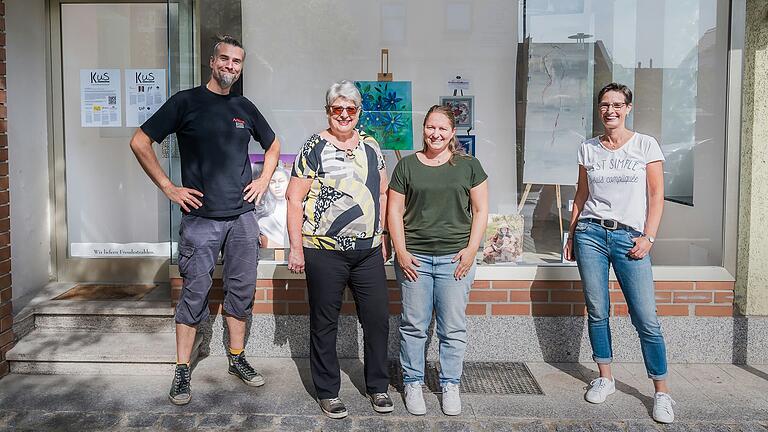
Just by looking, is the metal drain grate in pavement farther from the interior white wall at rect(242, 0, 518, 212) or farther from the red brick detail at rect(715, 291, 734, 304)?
the red brick detail at rect(715, 291, 734, 304)

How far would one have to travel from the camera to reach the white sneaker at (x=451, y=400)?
443 cm

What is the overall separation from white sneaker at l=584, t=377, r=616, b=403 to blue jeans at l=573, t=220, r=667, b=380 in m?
0.18

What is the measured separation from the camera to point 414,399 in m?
4.47

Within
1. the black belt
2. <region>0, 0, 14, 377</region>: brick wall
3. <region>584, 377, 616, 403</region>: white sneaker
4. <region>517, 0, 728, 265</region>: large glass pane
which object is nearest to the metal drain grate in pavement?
<region>584, 377, 616, 403</region>: white sneaker

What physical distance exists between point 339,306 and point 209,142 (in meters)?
1.26

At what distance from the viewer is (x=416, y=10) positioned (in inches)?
229

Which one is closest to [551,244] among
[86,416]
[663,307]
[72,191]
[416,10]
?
[663,307]

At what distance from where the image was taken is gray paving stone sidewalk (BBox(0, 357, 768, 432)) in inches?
170

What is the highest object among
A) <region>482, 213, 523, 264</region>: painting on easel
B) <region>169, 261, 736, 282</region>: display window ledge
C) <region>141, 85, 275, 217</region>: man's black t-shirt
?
<region>141, 85, 275, 217</region>: man's black t-shirt

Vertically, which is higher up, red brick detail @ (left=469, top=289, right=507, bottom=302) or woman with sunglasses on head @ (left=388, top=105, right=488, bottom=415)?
woman with sunglasses on head @ (left=388, top=105, right=488, bottom=415)

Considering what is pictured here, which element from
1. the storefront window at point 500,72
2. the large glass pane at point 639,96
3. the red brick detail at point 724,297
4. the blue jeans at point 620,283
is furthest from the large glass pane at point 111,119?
the red brick detail at point 724,297

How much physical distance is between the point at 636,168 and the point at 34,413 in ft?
12.3

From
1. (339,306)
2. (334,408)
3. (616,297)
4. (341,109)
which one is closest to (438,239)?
(339,306)

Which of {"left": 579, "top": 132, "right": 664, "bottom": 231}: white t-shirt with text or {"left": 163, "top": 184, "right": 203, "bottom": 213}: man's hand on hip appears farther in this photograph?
{"left": 163, "top": 184, "right": 203, "bottom": 213}: man's hand on hip
